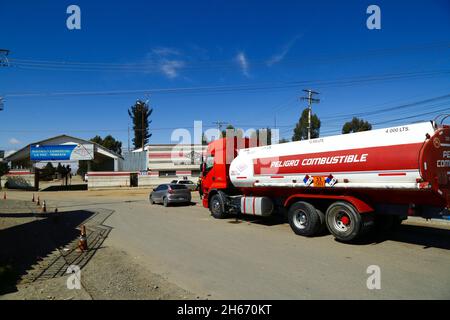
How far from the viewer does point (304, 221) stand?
1091 centimetres

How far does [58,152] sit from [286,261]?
44113 millimetres

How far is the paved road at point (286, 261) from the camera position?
5891 mm

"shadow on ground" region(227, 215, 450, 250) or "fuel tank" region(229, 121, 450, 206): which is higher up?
"fuel tank" region(229, 121, 450, 206)

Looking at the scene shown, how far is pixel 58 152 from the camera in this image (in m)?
44.7

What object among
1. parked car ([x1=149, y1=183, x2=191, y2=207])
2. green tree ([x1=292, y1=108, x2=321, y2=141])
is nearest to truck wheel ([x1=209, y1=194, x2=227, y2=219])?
parked car ([x1=149, y1=183, x2=191, y2=207])

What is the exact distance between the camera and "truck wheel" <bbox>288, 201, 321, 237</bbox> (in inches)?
411

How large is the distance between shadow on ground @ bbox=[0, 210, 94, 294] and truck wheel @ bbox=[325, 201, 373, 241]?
799cm

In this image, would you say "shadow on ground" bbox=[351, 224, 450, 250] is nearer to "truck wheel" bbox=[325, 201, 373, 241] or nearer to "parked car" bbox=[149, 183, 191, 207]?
"truck wheel" bbox=[325, 201, 373, 241]

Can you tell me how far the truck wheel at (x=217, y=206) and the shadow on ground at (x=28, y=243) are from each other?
5851 millimetres

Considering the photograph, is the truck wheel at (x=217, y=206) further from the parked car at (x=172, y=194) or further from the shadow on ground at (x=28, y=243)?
the parked car at (x=172, y=194)

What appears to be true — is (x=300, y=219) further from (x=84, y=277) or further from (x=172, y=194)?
(x=172, y=194)

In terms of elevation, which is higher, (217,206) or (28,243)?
(217,206)

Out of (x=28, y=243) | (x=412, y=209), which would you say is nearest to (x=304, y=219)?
(x=412, y=209)
